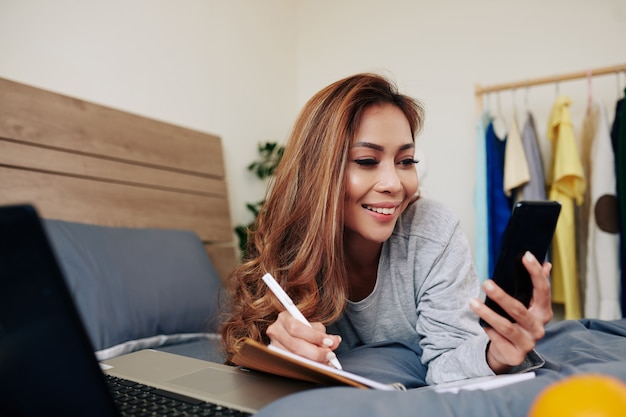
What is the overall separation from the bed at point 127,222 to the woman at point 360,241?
16 centimetres

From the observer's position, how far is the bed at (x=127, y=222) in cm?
124

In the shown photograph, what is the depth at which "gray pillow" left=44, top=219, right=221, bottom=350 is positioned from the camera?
127 centimetres

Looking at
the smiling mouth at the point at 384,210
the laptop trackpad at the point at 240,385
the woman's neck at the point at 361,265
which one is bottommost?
the laptop trackpad at the point at 240,385

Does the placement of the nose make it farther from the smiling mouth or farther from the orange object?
the orange object

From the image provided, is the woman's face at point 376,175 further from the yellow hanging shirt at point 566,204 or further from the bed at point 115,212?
the yellow hanging shirt at point 566,204

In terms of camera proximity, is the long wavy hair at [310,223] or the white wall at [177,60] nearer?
the long wavy hair at [310,223]

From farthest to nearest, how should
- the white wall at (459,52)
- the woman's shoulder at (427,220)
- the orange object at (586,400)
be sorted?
the white wall at (459,52), the woman's shoulder at (427,220), the orange object at (586,400)

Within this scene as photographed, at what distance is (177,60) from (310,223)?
4.98ft

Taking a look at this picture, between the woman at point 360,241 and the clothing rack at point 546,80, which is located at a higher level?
the clothing rack at point 546,80

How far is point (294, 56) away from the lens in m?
3.14

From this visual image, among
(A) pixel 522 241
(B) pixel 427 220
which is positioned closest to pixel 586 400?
(A) pixel 522 241

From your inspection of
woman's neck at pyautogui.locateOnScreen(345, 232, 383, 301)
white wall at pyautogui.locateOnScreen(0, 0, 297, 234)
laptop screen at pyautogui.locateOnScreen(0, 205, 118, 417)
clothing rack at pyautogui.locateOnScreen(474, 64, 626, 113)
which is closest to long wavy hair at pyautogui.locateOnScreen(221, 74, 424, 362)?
woman's neck at pyautogui.locateOnScreen(345, 232, 383, 301)

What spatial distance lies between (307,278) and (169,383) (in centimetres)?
39

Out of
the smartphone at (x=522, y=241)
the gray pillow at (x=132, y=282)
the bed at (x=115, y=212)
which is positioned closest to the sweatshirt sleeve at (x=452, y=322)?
the smartphone at (x=522, y=241)
